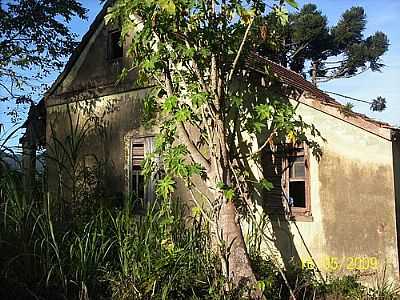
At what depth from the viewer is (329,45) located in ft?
101

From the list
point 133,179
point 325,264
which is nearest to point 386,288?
point 325,264

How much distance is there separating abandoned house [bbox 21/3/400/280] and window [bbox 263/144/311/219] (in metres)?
0.02

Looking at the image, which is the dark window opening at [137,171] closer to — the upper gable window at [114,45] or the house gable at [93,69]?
the house gable at [93,69]

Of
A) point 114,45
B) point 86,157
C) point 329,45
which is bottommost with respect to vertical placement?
point 86,157

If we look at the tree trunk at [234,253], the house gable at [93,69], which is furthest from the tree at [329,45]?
the tree trunk at [234,253]

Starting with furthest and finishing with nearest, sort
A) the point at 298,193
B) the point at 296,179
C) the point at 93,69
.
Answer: the point at 93,69 → the point at 298,193 → the point at 296,179

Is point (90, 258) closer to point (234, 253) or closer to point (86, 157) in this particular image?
point (234, 253)

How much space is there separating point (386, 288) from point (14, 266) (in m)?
5.94

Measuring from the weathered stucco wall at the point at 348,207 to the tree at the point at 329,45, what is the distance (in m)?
20.8

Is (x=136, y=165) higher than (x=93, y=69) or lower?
lower

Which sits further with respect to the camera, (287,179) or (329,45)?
(329,45)
